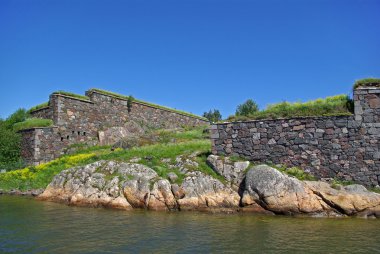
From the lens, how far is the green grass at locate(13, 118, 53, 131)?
30792 millimetres

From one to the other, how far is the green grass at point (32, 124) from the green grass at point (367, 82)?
26.1 m

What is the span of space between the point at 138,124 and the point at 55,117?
10547 millimetres

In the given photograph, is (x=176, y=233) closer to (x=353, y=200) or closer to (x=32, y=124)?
(x=353, y=200)

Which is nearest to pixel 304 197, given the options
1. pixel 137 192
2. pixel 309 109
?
pixel 309 109

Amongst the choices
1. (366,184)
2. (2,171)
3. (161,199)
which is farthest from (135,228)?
(2,171)

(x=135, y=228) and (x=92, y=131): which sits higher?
(x=92, y=131)

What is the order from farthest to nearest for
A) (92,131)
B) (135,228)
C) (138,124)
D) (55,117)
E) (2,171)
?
(138,124) < (92,131) < (55,117) < (2,171) < (135,228)

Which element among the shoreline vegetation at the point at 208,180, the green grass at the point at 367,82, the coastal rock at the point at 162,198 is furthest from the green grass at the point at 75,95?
the green grass at the point at 367,82

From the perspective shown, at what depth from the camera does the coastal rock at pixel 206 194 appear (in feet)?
53.2

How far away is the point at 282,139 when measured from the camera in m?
18.5

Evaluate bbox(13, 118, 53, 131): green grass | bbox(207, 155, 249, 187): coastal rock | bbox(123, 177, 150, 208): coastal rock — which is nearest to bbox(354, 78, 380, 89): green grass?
bbox(207, 155, 249, 187): coastal rock

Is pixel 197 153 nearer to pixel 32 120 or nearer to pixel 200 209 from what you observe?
pixel 200 209

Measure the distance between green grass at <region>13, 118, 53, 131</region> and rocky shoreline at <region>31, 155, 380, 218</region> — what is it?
12560 millimetres

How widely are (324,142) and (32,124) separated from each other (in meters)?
25.5
